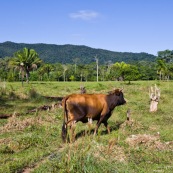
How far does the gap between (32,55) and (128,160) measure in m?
57.9

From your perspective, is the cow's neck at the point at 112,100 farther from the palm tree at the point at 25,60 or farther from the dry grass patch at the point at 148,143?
the palm tree at the point at 25,60

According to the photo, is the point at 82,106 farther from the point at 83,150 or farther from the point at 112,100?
the point at 83,150

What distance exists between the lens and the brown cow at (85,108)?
11.3 metres

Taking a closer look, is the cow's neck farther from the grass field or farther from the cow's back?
the grass field

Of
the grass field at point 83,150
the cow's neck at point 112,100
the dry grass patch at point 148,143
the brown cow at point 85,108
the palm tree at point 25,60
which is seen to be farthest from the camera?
the palm tree at point 25,60

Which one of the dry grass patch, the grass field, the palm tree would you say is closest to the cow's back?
the grass field

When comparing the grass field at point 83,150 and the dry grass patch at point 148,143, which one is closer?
the grass field at point 83,150

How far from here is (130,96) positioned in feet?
103

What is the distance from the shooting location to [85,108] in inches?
453

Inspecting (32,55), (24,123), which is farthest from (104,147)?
(32,55)

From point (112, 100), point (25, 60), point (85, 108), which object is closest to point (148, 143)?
point (85, 108)

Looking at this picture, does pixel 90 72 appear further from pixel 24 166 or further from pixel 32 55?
pixel 24 166

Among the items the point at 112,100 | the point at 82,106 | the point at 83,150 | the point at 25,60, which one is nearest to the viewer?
the point at 83,150

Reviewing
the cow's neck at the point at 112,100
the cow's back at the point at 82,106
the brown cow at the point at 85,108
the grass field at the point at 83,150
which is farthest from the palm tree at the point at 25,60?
the cow's back at the point at 82,106
